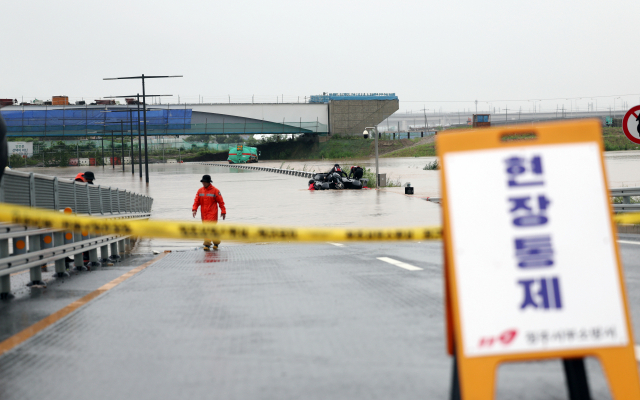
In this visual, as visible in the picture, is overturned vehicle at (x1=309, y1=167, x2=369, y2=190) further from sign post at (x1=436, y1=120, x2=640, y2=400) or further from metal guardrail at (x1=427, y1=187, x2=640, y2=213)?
sign post at (x1=436, y1=120, x2=640, y2=400)

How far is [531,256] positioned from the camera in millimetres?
3387

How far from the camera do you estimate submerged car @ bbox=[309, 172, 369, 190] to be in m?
36.8

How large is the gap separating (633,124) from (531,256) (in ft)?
46.3

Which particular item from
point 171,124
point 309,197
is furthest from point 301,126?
point 309,197

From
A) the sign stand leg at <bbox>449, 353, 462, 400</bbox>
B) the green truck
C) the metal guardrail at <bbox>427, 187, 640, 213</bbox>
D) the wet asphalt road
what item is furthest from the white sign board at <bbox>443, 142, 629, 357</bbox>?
the green truck

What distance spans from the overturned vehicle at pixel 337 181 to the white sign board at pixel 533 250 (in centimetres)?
3318

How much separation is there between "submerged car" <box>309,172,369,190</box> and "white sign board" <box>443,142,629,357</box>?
33.2 metres

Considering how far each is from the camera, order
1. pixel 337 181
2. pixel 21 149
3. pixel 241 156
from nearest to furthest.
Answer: pixel 337 181, pixel 21 149, pixel 241 156

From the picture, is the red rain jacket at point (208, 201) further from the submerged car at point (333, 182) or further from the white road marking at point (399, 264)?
the submerged car at point (333, 182)

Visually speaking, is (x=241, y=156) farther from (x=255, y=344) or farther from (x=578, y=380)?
(x=578, y=380)

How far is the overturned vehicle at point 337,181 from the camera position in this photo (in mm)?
36812

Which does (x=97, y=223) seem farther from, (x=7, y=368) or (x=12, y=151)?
(x=12, y=151)

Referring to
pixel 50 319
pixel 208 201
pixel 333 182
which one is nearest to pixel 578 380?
pixel 50 319

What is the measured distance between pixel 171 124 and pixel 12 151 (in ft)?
76.7
